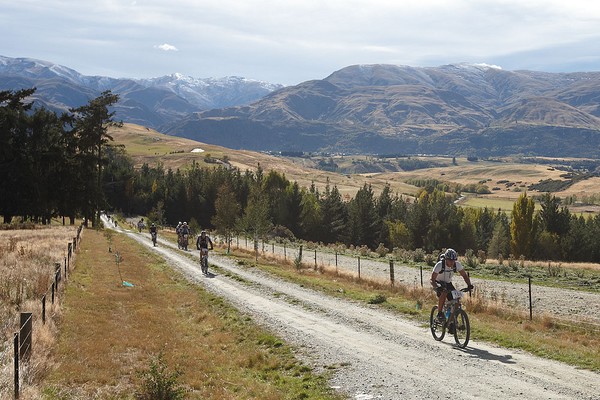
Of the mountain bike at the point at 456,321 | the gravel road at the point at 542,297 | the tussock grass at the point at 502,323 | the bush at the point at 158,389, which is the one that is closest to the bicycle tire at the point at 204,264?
the tussock grass at the point at 502,323

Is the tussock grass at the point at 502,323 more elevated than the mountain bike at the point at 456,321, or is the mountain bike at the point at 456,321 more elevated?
the mountain bike at the point at 456,321

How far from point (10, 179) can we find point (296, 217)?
61.7m

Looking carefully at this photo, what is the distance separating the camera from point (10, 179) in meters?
59.7

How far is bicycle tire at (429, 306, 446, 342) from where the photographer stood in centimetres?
1571

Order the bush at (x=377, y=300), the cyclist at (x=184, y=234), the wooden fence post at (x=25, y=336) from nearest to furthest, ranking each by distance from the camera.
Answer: the wooden fence post at (x=25, y=336) < the bush at (x=377, y=300) < the cyclist at (x=184, y=234)

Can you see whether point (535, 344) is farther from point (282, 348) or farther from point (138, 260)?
point (138, 260)

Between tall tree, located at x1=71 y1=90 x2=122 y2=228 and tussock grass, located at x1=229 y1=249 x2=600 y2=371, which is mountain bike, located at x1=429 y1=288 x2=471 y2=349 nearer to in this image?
tussock grass, located at x1=229 y1=249 x2=600 y2=371

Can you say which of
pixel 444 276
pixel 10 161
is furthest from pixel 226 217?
pixel 444 276

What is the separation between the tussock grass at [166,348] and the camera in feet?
38.3

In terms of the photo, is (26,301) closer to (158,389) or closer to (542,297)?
(158,389)

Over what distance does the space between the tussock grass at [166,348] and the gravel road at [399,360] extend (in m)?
0.89

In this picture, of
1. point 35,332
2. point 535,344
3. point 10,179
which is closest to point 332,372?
point 535,344

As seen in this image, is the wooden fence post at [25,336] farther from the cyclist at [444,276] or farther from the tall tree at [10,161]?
the tall tree at [10,161]

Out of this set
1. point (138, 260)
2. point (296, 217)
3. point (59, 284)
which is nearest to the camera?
point (59, 284)
